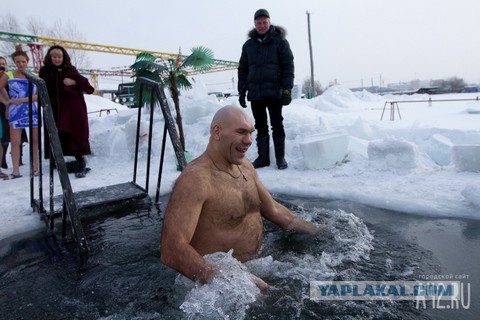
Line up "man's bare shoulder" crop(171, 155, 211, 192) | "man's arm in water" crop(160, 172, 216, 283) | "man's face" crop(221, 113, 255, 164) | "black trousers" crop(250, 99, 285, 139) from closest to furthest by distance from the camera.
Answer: "man's arm in water" crop(160, 172, 216, 283) → "man's bare shoulder" crop(171, 155, 211, 192) → "man's face" crop(221, 113, 255, 164) → "black trousers" crop(250, 99, 285, 139)

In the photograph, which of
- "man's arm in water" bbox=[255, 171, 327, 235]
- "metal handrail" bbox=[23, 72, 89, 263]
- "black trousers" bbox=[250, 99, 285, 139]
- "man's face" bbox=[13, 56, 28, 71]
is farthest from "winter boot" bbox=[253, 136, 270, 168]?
"man's face" bbox=[13, 56, 28, 71]

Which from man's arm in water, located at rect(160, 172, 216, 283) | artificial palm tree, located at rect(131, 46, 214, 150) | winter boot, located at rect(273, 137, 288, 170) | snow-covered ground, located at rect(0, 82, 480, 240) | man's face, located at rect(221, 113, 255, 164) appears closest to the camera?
man's arm in water, located at rect(160, 172, 216, 283)

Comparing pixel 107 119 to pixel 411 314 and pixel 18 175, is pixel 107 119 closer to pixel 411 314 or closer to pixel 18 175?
pixel 18 175

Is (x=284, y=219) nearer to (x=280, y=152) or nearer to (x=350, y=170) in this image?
(x=350, y=170)

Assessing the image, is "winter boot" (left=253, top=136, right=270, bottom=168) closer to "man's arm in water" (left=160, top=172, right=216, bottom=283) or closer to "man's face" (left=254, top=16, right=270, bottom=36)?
"man's face" (left=254, top=16, right=270, bottom=36)

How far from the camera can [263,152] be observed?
498cm

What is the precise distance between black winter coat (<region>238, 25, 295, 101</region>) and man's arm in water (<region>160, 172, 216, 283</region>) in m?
3.11

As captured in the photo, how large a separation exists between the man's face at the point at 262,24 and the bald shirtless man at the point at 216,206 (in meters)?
2.95

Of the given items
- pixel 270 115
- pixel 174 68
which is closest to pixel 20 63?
pixel 174 68

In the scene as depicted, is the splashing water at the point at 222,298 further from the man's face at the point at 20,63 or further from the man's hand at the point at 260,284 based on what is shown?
the man's face at the point at 20,63

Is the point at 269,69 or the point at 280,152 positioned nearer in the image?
the point at 269,69

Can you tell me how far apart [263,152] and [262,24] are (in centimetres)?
172

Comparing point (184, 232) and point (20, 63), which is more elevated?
point (20, 63)

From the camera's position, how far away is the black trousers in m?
4.73
